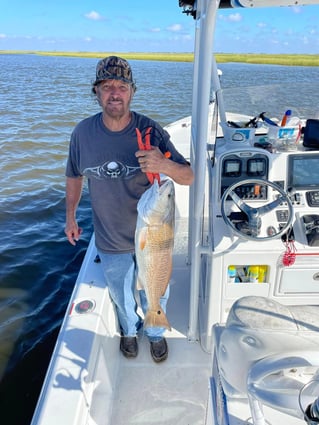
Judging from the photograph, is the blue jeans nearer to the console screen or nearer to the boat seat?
the boat seat

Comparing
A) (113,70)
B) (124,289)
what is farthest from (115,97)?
(124,289)

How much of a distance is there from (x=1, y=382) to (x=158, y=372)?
1643 millimetres

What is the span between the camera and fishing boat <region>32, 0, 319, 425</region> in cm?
176

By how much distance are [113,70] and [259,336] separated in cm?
162

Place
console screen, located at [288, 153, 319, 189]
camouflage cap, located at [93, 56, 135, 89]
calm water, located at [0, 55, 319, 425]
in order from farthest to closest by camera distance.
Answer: calm water, located at [0, 55, 319, 425] < console screen, located at [288, 153, 319, 189] < camouflage cap, located at [93, 56, 135, 89]

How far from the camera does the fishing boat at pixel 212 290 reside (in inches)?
69.3

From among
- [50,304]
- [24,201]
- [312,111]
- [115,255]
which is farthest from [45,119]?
[115,255]

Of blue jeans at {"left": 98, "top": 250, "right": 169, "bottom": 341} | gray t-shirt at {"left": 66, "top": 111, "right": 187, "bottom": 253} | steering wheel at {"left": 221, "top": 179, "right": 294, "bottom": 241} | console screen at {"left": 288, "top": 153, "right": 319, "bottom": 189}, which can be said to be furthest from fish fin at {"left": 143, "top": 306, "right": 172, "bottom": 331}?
console screen at {"left": 288, "top": 153, "right": 319, "bottom": 189}

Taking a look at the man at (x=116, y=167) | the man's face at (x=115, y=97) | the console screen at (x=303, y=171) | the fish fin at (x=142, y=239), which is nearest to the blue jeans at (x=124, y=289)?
the man at (x=116, y=167)

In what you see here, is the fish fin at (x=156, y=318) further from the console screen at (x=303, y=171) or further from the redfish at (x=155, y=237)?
the console screen at (x=303, y=171)

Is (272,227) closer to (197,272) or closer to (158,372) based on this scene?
(197,272)

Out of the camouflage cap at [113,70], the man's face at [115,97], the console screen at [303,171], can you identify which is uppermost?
the camouflage cap at [113,70]

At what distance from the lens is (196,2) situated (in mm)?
2537

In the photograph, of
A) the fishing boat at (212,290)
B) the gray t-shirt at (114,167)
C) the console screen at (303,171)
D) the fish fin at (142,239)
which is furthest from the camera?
the console screen at (303,171)
